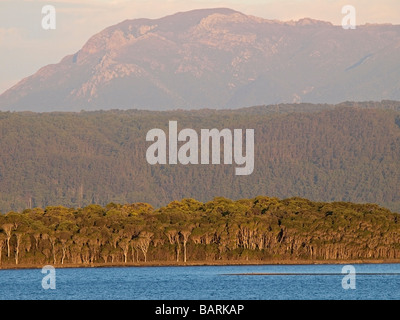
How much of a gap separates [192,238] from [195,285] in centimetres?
5733

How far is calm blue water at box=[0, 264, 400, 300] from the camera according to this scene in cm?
10606

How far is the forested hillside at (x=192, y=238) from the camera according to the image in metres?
169

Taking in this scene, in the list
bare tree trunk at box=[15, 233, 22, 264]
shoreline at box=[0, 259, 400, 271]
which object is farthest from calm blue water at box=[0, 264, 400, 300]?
bare tree trunk at box=[15, 233, 22, 264]

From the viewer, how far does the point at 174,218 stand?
188625 mm

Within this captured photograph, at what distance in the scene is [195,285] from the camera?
120562mm

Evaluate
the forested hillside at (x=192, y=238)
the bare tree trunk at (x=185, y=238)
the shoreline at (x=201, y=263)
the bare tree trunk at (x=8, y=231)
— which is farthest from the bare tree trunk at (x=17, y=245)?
the bare tree trunk at (x=185, y=238)

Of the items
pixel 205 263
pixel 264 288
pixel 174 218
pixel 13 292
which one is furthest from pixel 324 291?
pixel 174 218

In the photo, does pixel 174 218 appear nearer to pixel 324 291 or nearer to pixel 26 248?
pixel 26 248

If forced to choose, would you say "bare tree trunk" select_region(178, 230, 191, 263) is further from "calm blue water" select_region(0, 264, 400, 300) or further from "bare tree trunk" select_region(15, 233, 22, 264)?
"bare tree trunk" select_region(15, 233, 22, 264)

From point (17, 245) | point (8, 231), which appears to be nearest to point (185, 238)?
point (17, 245)

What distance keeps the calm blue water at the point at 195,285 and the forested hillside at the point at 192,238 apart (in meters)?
14.2

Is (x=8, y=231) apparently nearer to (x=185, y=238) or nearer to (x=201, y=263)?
(x=185, y=238)

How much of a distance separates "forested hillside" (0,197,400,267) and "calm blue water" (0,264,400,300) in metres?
14.2
